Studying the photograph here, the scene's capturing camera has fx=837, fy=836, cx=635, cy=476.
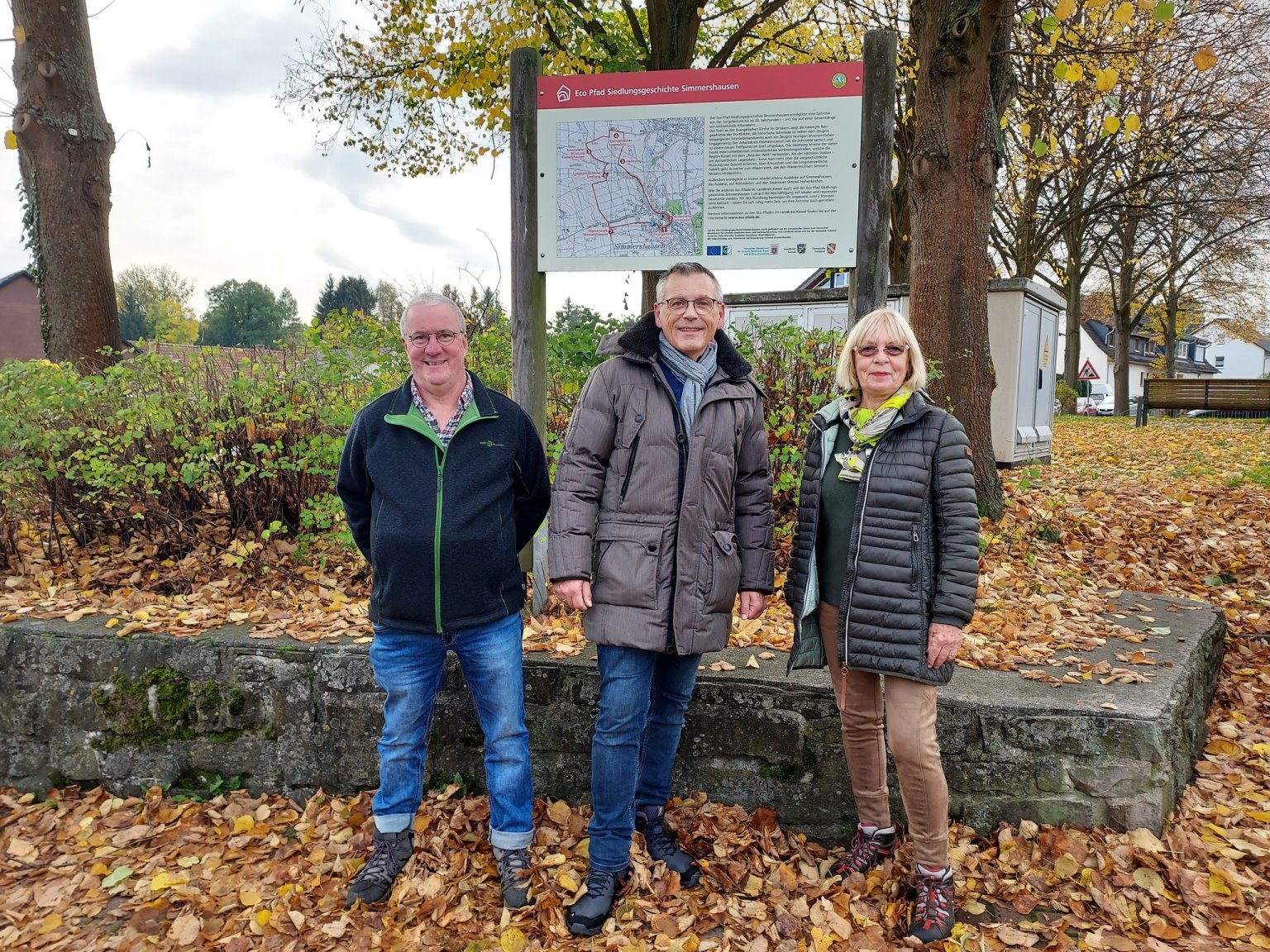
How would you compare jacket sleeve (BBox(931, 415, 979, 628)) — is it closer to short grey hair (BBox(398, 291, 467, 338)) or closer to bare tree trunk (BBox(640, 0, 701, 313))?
short grey hair (BBox(398, 291, 467, 338))

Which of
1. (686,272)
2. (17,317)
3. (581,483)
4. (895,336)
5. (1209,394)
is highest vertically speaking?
(17,317)

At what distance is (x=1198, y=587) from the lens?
5.73 meters

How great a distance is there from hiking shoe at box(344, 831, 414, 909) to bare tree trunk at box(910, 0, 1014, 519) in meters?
4.78

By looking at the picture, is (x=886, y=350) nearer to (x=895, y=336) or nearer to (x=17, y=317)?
(x=895, y=336)

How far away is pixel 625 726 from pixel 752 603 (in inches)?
22.7

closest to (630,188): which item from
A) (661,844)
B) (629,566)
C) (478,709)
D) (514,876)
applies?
(629,566)

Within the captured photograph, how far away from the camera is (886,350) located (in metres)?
2.65

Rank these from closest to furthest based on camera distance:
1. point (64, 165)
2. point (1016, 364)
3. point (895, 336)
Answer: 1. point (895, 336)
2. point (64, 165)
3. point (1016, 364)

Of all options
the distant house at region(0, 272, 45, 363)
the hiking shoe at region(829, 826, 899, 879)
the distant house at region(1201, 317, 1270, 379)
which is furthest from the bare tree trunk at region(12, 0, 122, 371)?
the distant house at region(1201, 317, 1270, 379)

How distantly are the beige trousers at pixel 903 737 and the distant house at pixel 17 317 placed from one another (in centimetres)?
4426

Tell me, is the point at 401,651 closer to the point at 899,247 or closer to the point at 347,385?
the point at 347,385

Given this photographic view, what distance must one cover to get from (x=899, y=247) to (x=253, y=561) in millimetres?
12092

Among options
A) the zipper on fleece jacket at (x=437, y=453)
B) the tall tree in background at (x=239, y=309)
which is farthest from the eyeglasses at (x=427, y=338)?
the tall tree in background at (x=239, y=309)

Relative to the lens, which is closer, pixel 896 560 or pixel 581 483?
pixel 896 560
